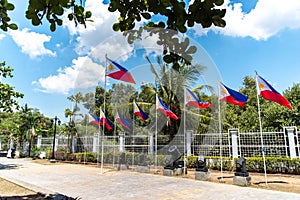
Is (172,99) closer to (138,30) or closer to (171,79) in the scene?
(171,79)

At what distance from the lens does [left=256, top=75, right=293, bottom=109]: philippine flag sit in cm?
808

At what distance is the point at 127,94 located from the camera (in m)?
23.1

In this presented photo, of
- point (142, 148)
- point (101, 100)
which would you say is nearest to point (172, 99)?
point (142, 148)

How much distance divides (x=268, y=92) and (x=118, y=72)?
6.35 meters

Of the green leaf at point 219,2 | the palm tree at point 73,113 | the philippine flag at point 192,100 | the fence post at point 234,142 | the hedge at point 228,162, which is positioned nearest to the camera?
the green leaf at point 219,2

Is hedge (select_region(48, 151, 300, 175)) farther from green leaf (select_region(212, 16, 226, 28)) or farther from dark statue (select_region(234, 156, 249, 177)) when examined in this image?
green leaf (select_region(212, 16, 226, 28))

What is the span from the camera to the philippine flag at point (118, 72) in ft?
35.2

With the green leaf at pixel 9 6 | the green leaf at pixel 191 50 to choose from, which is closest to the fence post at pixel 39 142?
the green leaf at pixel 9 6

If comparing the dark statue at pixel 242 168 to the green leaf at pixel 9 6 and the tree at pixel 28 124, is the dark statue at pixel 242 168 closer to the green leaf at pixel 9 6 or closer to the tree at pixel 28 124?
the green leaf at pixel 9 6

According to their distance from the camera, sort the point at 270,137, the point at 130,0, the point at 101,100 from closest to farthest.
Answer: the point at 130,0 < the point at 270,137 < the point at 101,100

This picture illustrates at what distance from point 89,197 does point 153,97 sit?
9.93 meters

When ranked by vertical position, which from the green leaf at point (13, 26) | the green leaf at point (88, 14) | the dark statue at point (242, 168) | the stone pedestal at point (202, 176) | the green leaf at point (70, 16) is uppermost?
the green leaf at point (88, 14)

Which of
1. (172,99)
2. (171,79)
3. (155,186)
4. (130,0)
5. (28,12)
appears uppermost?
(171,79)

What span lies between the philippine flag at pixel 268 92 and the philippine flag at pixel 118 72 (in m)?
5.27
